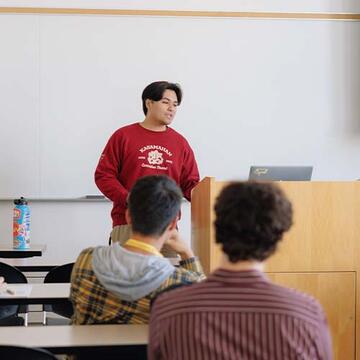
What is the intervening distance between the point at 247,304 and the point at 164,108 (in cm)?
258

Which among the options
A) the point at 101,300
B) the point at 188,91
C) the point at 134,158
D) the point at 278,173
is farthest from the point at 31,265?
the point at 188,91

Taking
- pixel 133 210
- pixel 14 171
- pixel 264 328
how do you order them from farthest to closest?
pixel 14 171 < pixel 133 210 < pixel 264 328

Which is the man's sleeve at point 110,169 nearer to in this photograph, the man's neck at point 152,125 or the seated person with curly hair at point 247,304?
the man's neck at point 152,125

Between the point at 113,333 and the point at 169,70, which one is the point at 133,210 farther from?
the point at 169,70

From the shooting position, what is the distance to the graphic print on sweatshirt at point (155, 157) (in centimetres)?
402

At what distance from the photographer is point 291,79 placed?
527 centimetres

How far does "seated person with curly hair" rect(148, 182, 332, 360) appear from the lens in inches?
61.1

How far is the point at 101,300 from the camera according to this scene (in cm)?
216

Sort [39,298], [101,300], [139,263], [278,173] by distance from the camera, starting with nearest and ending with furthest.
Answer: [139,263] → [101,300] → [39,298] → [278,173]

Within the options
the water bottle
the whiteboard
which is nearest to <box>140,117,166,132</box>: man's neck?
the water bottle

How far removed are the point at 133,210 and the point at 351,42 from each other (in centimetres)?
366

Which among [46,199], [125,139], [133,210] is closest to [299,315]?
[133,210]

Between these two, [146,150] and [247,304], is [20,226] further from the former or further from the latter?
[247,304]

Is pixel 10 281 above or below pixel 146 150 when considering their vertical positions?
below
